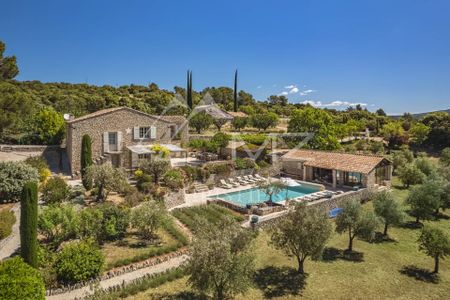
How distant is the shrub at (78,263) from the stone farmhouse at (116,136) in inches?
635

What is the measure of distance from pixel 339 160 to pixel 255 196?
9781 mm

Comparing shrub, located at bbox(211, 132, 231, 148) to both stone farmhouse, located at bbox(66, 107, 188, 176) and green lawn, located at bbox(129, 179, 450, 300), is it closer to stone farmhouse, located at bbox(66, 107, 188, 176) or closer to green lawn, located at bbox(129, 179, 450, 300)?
stone farmhouse, located at bbox(66, 107, 188, 176)

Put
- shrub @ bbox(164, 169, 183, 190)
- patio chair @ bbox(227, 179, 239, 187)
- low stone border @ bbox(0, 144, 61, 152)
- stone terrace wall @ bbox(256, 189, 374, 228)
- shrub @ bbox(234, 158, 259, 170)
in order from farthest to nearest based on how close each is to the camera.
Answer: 1. low stone border @ bbox(0, 144, 61, 152)
2. shrub @ bbox(234, 158, 259, 170)
3. patio chair @ bbox(227, 179, 239, 187)
4. shrub @ bbox(164, 169, 183, 190)
5. stone terrace wall @ bbox(256, 189, 374, 228)

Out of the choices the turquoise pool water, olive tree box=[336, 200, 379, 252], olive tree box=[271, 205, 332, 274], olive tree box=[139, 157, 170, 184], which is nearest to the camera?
olive tree box=[271, 205, 332, 274]

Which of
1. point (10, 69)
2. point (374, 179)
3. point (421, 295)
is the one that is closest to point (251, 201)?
point (374, 179)

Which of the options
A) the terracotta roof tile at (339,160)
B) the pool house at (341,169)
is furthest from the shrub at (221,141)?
the pool house at (341,169)

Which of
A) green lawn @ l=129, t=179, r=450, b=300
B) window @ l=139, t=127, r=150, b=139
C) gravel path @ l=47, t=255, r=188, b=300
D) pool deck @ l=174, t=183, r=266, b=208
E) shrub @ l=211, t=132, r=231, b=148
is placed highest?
window @ l=139, t=127, r=150, b=139

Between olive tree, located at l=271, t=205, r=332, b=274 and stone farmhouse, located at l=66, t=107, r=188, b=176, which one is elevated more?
stone farmhouse, located at l=66, t=107, r=188, b=176

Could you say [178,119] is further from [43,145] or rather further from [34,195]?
[34,195]

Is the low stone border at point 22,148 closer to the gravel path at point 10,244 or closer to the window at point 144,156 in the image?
the window at point 144,156

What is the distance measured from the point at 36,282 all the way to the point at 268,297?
8913 millimetres

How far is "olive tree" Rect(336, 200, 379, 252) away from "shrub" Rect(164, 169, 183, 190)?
42.3ft

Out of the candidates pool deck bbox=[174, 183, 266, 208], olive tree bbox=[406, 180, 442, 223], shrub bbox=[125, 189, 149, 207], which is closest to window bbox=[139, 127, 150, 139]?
pool deck bbox=[174, 183, 266, 208]

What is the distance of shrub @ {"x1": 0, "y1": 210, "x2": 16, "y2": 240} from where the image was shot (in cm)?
1582
